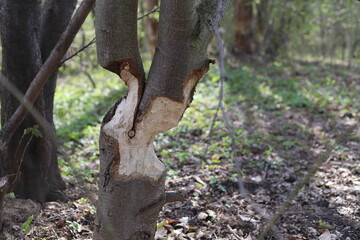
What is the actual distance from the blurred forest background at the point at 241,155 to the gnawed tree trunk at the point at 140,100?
0.22 m

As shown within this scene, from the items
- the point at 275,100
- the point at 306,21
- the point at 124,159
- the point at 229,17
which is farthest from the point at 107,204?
the point at 229,17

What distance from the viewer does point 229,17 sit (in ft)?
36.7

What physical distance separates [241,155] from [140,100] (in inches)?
116

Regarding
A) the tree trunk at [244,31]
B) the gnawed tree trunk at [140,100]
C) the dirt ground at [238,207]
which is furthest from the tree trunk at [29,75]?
the tree trunk at [244,31]

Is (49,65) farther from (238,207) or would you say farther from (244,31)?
(244,31)

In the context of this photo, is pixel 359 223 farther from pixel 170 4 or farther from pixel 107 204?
pixel 170 4

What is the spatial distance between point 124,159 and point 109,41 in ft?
2.20

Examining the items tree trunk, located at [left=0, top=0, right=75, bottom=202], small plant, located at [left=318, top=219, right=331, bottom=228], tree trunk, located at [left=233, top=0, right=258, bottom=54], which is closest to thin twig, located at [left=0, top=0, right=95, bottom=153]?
tree trunk, located at [left=0, top=0, right=75, bottom=202]

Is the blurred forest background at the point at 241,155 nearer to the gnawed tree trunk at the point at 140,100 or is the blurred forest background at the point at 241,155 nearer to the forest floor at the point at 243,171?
the forest floor at the point at 243,171

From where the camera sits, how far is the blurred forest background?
3.15 meters

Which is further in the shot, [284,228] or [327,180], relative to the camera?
[327,180]

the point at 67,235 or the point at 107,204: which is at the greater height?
the point at 107,204

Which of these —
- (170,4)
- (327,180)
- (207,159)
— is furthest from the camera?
(207,159)

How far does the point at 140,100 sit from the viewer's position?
2.32 meters
